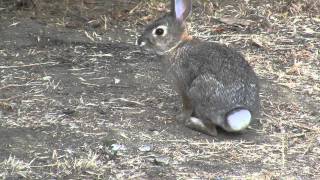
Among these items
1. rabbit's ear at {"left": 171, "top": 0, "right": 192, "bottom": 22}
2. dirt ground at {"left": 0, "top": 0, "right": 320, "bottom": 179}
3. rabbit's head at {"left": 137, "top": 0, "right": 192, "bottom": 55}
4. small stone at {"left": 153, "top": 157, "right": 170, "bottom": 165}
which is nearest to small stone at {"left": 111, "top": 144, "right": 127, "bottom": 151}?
dirt ground at {"left": 0, "top": 0, "right": 320, "bottom": 179}

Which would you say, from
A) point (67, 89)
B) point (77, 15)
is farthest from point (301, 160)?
point (77, 15)

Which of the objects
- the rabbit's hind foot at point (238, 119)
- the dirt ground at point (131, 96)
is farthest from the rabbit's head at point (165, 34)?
the rabbit's hind foot at point (238, 119)

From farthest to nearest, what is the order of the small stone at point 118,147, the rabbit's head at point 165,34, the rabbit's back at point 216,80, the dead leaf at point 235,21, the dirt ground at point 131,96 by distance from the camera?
the dead leaf at point 235,21 < the rabbit's head at point 165,34 < the rabbit's back at point 216,80 < the small stone at point 118,147 < the dirt ground at point 131,96

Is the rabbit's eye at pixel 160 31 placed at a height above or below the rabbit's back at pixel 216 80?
above

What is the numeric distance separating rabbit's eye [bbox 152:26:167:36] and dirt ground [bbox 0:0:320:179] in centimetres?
57

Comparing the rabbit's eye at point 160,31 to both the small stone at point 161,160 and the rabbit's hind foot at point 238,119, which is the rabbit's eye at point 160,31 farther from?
the small stone at point 161,160

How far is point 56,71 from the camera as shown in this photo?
6398mm

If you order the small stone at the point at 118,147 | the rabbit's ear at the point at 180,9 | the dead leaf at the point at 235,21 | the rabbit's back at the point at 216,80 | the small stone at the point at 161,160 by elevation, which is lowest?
the small stone at the point at 161,160

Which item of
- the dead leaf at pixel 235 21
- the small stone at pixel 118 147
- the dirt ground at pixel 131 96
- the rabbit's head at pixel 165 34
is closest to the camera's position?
the dirt ground at pixel 131 96

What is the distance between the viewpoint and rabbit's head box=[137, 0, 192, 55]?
558cm

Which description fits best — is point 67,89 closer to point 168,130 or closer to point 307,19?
point 168,130

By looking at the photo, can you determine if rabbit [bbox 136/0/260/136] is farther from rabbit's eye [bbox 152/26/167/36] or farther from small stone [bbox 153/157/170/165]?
small stone [bbox 153/157/170/165]

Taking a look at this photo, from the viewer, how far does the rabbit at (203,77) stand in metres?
5.19

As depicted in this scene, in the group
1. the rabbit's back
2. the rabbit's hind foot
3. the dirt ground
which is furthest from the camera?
the rabbit's back
